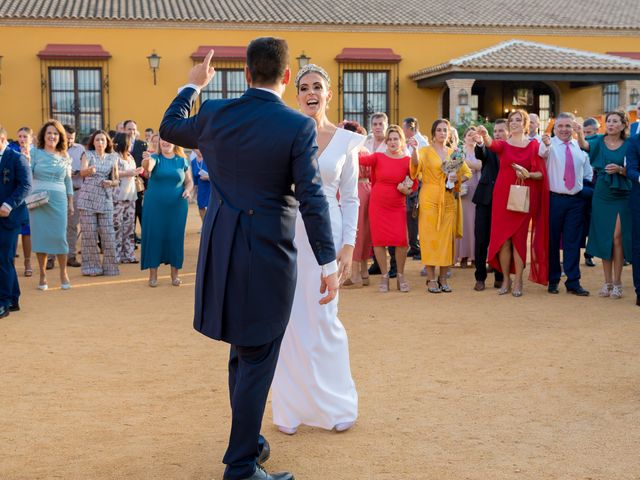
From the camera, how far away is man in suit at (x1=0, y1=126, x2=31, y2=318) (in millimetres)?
7828

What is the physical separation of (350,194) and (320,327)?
737 mm

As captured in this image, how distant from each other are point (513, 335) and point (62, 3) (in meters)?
23.5

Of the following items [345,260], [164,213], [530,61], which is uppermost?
[530,61]

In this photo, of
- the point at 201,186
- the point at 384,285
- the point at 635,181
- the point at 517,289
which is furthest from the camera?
the point at 201,186

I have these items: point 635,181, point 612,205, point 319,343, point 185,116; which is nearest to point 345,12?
point 612,205

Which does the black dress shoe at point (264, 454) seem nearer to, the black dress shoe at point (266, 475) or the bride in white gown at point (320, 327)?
the black dress shoe at point (266, 475)

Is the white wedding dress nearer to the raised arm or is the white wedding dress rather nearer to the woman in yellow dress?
the raised arm

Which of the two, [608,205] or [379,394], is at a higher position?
[608,205]

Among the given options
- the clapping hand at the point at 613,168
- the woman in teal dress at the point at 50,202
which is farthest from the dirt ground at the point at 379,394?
the clapping hand at the point at 613,168

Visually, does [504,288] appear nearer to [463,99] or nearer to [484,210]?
[484,210]

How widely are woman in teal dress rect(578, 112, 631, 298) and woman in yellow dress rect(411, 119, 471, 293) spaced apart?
137cm

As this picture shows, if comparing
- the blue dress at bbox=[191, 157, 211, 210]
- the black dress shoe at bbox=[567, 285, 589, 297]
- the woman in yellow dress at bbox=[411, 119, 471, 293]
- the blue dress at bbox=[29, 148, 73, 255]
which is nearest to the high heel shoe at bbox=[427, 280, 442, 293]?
the woman in yellow dress at bbox=[411, 119, 471, 293]

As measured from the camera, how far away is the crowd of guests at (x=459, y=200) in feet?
29.0

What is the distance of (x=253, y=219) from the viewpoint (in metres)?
3.55
